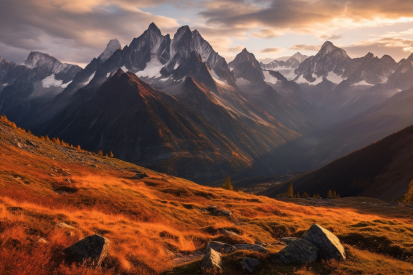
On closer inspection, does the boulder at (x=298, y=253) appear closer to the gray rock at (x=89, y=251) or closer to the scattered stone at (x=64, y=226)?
the gray rock at (x=89, y=251)

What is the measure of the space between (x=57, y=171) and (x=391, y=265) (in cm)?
5076

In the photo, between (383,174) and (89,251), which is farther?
(383,174)

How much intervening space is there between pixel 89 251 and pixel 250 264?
1067 cm

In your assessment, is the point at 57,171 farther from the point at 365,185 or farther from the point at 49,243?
the point at 365,185

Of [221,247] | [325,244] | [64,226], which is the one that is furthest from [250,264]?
[64,226]

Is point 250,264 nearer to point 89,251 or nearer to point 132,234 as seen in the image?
point 89,251

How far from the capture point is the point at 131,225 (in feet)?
84.0

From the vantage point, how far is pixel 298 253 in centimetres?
Answer: 1886

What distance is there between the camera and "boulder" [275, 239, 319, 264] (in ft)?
60.3

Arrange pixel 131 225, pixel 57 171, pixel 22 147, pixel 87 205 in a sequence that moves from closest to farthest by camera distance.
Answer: pixel 131 225
pixel 87 205
pixel 57 171
pixel 22 147

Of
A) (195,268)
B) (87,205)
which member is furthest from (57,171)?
(195,268)

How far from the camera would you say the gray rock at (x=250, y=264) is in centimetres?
1681

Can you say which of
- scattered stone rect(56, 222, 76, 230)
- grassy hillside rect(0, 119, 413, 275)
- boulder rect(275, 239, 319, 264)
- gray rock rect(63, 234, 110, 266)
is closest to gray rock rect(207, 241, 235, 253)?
grassy hillside rect(0, 119, 413, 275)

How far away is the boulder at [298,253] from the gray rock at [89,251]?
1244 cm
